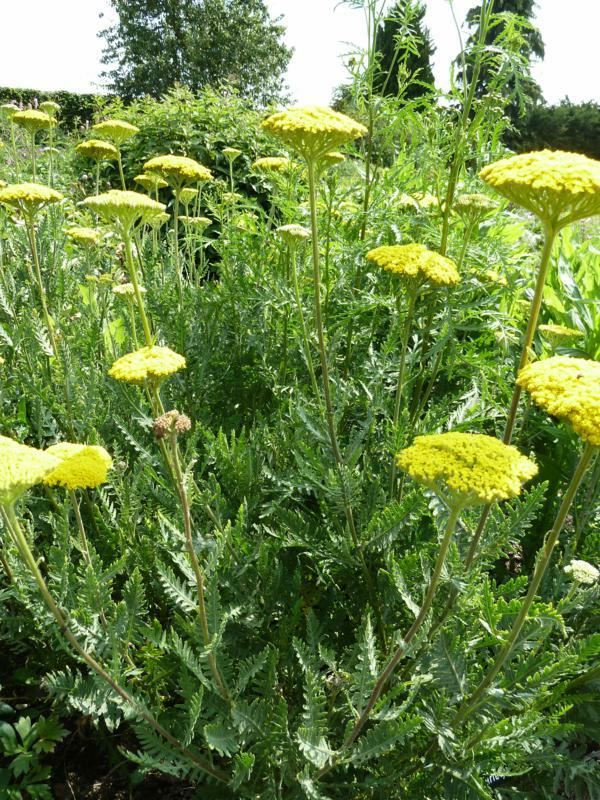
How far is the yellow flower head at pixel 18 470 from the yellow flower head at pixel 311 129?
2.46ft

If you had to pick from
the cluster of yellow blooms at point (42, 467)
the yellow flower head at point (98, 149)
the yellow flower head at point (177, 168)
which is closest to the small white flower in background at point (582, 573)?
the cluster of yellow blooms at point (42, 467)

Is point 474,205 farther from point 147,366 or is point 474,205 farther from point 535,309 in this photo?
point 147,366

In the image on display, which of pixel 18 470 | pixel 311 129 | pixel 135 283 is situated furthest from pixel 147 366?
pixel 311 129

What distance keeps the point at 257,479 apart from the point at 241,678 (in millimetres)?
663

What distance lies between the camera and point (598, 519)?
185cm

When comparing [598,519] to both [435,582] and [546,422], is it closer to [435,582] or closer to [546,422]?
[546,422]

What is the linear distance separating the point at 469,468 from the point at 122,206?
0.89 m

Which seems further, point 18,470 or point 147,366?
point 147,366

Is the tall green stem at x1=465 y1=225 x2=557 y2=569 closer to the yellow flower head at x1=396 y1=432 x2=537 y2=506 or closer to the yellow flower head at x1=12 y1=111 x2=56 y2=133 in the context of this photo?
the yellow flower head at x1=396 y1=432 x2=537 y2=506

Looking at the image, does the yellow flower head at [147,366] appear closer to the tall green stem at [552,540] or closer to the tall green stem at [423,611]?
the tall green stem at [423,611]

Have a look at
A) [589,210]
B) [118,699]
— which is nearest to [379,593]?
[118,699]

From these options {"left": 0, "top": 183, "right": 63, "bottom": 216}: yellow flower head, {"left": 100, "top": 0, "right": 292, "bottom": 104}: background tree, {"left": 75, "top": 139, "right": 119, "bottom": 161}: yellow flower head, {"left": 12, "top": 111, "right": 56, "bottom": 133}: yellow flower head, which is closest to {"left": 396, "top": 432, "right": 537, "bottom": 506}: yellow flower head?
{"left": 0, "top": 183, "right": 63, "bottom": 216}: yellow flower head

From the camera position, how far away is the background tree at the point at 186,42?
22438 millimetres

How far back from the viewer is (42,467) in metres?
0.90
